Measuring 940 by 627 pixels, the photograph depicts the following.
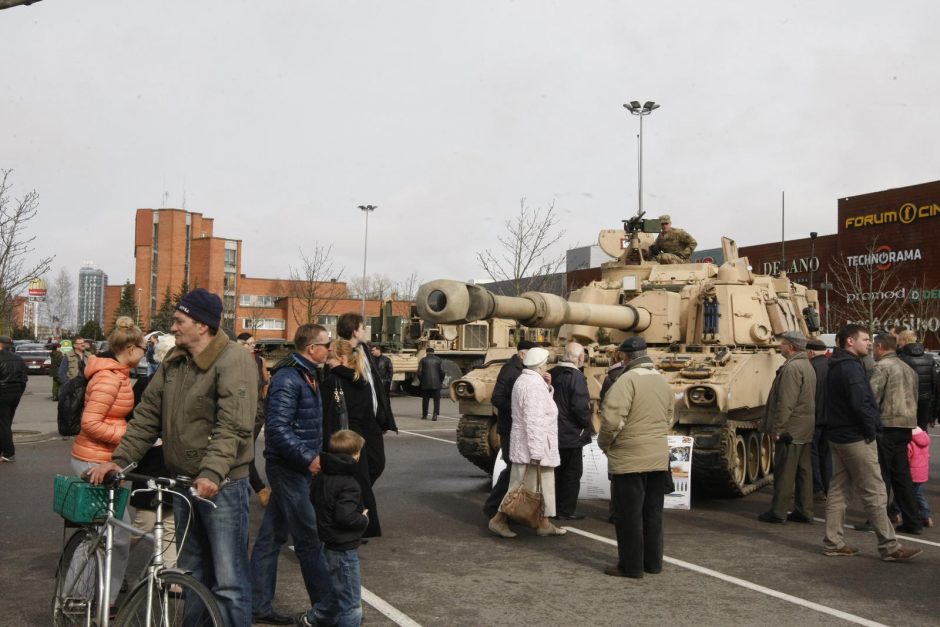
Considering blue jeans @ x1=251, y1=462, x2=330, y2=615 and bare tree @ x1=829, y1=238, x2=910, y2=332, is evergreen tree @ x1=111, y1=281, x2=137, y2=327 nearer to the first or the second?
bare tree @ x1=829, y1=238, x2=910, y2=332

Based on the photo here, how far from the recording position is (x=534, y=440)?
792 centimetres

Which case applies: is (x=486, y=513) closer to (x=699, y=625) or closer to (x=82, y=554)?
(x=699, y=625)

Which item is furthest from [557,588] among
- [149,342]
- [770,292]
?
[770,292]

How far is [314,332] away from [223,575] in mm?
1768

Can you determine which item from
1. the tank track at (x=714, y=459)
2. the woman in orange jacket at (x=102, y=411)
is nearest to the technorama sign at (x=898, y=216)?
the tank track at (x=714, y=459)

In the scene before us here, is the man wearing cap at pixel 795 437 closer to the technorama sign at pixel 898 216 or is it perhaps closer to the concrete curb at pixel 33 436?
the concrete curb at pixel 33 436

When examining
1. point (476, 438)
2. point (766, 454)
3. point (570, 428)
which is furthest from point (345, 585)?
point (766, 454)

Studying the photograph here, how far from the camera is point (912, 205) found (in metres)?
36.0

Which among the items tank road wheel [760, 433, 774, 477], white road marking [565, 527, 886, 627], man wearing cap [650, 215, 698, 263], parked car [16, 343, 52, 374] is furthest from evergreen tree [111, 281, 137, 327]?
white road marking [565, 527, 886, 627]

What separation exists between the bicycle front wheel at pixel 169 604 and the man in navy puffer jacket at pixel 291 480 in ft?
3.57

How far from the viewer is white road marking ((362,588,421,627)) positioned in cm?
543

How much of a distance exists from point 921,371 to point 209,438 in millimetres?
Answer: 8564

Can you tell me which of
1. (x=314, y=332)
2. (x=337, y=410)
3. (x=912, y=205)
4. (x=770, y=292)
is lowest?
(x=337, y=410)

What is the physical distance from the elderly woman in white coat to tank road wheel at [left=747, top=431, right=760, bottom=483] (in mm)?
3494
